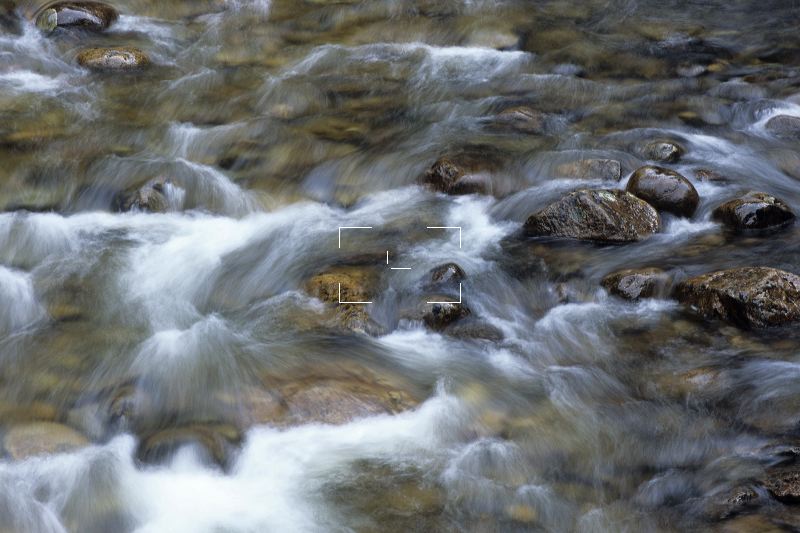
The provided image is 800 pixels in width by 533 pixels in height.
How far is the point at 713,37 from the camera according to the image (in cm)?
1149

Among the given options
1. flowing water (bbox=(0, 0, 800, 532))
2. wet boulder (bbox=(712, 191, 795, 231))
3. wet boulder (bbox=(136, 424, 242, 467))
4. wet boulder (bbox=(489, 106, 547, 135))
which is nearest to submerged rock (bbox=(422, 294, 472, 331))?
flowing water (bbox=(0, 0, 800, 532))

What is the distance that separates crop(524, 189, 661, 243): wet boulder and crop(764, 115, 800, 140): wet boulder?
268 cm

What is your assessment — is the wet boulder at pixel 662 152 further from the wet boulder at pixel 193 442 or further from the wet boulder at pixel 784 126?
the wet boulder at pixel 193 442

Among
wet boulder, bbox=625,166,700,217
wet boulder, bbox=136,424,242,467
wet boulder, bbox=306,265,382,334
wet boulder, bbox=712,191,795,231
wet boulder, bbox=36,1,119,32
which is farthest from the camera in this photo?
wet boulder, bbox=36,1,119,32

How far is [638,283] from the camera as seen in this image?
6.53m

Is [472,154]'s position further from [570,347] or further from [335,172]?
[570,347]

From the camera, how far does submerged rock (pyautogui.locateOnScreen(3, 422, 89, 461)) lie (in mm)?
5141

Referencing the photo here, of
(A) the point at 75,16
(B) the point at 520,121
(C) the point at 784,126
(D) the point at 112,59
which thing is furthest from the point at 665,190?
(A) the point at 75,16

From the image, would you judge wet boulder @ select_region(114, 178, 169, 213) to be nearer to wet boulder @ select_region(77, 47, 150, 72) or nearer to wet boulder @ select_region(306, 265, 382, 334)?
wet boulder @ select_region(306, 265, 382, 334)

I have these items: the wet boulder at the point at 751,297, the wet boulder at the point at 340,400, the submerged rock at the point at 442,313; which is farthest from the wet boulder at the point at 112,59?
the wet boulder at the point at 751,297

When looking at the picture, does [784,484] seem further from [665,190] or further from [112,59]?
[112,59]

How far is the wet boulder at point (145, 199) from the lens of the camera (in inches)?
310

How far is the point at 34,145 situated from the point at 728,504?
7306 millimetres

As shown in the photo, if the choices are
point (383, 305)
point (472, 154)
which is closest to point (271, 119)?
point (472, 154)
